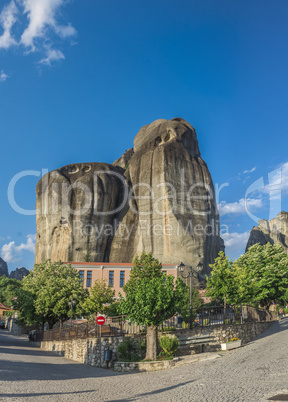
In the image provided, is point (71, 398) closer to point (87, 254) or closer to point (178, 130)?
point (87, 254)

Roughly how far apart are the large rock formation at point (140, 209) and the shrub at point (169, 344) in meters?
47.8

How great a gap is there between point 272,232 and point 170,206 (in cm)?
5374

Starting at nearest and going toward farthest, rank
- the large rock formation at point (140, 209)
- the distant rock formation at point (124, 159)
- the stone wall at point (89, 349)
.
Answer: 1. the stone wall at point (89, 349)
2. the large rock formation at point (140, 209)
3. the distant rock formation at point (124, 159)

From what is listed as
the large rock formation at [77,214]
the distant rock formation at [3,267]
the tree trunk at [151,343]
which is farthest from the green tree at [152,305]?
the distant rock formation at [3,267]

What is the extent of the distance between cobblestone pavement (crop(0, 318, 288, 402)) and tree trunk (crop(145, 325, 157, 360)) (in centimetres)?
196

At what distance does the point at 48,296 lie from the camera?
110 feet

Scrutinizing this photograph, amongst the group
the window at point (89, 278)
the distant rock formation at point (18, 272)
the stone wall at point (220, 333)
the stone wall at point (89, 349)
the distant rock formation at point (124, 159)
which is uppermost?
the distant rock formation at point (124, 159)

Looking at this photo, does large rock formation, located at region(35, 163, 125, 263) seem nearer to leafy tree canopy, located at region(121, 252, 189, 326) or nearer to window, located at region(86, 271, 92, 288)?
window, located at region(86, 271, 92, 288)

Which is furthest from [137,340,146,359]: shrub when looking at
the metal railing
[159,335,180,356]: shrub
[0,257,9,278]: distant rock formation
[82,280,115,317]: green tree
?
[0,257,9,278]: distant rock formation

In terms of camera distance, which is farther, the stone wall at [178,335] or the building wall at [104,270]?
the building wall at [104,270]

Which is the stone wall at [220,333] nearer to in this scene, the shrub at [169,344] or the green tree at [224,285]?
the shrub at [169,344]

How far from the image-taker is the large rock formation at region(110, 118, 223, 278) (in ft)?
217

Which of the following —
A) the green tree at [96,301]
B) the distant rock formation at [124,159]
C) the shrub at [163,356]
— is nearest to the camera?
the shrub at [163,356]

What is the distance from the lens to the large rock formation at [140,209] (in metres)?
67.2
